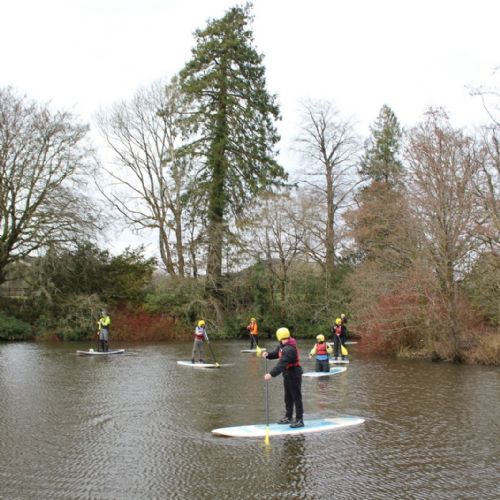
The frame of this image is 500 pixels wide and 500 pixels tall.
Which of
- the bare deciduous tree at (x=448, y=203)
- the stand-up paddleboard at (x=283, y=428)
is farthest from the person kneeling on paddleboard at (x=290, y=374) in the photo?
the bare deciduous tree at (x=448, y=203)

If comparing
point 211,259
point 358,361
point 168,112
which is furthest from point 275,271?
point 358,361

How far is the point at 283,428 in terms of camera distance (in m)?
9.51

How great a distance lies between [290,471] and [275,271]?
102 feet

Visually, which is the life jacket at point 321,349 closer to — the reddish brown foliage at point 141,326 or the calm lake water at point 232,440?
the calm lake water at point 232,440

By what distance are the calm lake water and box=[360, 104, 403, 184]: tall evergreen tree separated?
3030cm

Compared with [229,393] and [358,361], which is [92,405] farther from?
[358,361]

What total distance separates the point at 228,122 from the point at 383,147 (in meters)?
15.1

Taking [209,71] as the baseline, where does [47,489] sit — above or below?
below

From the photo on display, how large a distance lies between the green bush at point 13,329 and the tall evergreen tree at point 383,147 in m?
26.5

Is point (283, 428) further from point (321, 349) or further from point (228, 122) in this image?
point (228, 122)

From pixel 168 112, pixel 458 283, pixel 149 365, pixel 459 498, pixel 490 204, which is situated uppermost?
pixel 168 112

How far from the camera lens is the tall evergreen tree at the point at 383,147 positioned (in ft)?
149

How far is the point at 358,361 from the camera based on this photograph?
22.2 meters

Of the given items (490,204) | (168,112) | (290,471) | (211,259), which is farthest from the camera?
(168,112)
